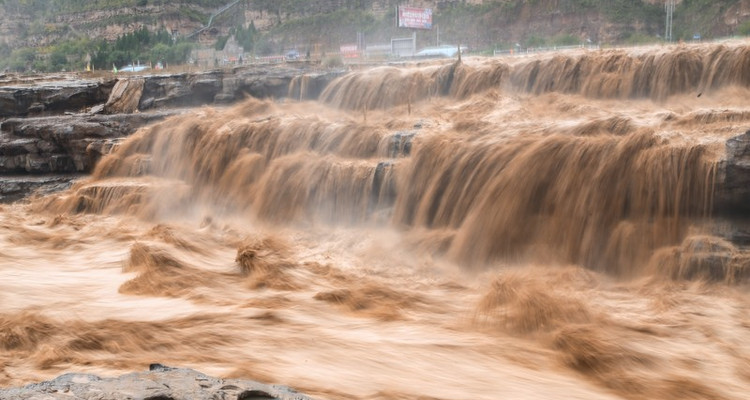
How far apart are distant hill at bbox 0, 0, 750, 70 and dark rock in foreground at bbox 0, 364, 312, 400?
27.4m

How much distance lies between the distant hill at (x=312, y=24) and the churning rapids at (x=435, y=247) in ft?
67.8

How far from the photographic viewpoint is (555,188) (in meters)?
7.48

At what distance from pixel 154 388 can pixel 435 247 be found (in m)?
4.63

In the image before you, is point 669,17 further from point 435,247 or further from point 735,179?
point 735,179

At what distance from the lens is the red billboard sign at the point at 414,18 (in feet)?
133

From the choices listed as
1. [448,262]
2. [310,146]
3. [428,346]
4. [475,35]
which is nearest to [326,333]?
[428,346]

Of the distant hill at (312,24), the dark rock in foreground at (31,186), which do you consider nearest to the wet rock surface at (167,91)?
the dark rock in foreground at (31,186)

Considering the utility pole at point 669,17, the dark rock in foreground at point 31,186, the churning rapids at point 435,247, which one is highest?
the utility pole at point 669,17

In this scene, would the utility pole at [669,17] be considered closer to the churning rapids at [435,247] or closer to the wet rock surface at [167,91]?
the wet rock surface at [167,91]

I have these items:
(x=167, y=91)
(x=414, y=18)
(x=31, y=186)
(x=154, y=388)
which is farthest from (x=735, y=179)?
(x=414, y=18)

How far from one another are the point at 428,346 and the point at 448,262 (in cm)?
244

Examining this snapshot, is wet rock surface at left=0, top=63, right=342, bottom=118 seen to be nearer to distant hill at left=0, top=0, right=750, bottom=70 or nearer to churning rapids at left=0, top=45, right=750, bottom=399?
churning rapids at left=0, top=45, right=750, bottom=399

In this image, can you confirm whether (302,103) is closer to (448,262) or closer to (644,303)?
(448,262)

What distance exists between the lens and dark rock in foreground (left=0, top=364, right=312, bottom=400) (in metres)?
3.37
